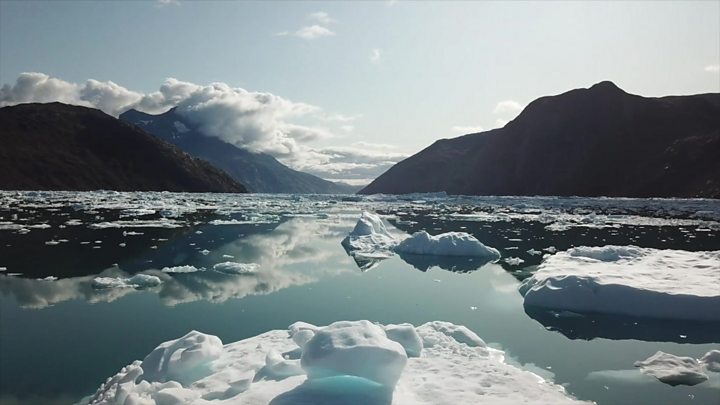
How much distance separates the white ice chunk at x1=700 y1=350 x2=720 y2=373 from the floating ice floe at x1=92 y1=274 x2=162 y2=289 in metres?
12.3

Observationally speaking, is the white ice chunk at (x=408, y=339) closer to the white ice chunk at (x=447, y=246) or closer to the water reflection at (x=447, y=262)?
the water reflection at (x=447, y=262)

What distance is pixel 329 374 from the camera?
211 inches

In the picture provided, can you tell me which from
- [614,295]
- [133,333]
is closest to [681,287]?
[614,295]

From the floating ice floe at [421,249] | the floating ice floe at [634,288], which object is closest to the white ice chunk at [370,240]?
the floating ice floe at [421,249]

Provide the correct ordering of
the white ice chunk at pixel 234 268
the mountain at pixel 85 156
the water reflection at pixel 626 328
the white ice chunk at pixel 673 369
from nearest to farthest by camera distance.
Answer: the white ice chunk at pixel 673 369 < the water reflection at pixel 626 328 < the white ice chunk at pixel 234 268 < the mountain at pixel 85 156

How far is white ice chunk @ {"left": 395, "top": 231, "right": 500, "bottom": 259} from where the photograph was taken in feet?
60.4

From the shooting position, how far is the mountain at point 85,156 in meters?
106

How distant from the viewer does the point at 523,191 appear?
123000 millimetres

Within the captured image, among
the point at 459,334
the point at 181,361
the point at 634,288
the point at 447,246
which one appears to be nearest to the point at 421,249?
the point at 447,246

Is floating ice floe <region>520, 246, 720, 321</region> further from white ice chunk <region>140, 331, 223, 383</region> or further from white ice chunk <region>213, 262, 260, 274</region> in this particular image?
white ice chunk <region>213, 262, 260, 274</region>

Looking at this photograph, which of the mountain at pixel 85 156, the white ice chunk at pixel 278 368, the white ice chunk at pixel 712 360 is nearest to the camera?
the white ice chunk at pixel 278 368

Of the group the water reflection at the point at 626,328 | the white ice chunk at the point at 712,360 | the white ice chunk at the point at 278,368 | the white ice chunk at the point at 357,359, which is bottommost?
the water reflection at the point at 626,328

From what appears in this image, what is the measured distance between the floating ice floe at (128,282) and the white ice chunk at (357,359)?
8.50 m

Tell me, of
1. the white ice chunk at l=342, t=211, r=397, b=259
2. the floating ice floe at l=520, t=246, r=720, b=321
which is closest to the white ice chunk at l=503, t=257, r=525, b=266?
the floating ice floe at l=520, t=246, r=720, b=321
